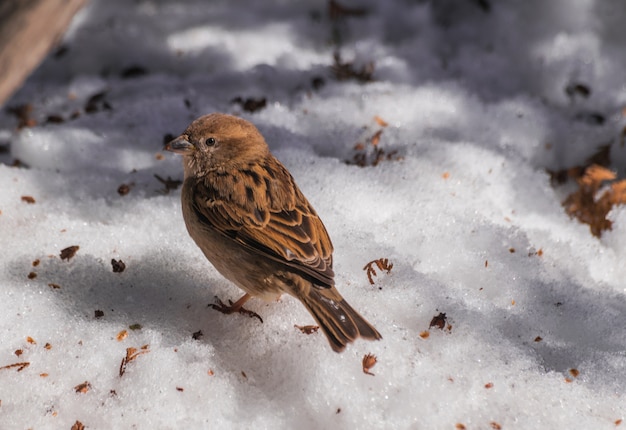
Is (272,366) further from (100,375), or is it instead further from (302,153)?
(302,153)

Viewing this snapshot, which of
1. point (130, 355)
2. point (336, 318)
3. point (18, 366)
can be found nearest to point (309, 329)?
point (336, 318)

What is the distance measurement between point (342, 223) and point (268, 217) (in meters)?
0.77

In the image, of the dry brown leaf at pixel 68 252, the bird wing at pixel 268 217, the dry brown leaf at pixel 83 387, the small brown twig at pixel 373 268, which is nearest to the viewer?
the dry brown leaf at pixel 83 387

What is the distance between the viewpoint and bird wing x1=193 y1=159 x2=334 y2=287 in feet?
11.9

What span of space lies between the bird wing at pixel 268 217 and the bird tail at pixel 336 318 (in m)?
0.09

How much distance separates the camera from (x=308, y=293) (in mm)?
3566

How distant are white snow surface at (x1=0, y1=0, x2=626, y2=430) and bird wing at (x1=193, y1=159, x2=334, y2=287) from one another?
373 mm

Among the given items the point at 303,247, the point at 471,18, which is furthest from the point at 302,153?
the point at 471,18

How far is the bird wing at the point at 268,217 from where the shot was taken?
3637 mm

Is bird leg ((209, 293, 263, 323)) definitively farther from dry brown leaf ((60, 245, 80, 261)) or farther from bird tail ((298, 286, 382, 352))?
dry brown leaf ((60, 245, 80, 261))

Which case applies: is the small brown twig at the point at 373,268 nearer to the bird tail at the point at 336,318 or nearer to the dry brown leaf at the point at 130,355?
the bird tail at the point at 336,318

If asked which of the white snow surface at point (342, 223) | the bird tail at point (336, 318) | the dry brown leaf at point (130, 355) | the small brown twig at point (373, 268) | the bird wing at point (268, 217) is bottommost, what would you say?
the white snow surface at point (342, 223)

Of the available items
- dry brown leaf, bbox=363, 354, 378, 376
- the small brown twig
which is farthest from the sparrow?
the small brown twig

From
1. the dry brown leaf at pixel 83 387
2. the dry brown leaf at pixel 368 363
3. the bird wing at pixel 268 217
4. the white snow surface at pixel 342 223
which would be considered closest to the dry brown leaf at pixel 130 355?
the white snow surface at pixel 342 223
